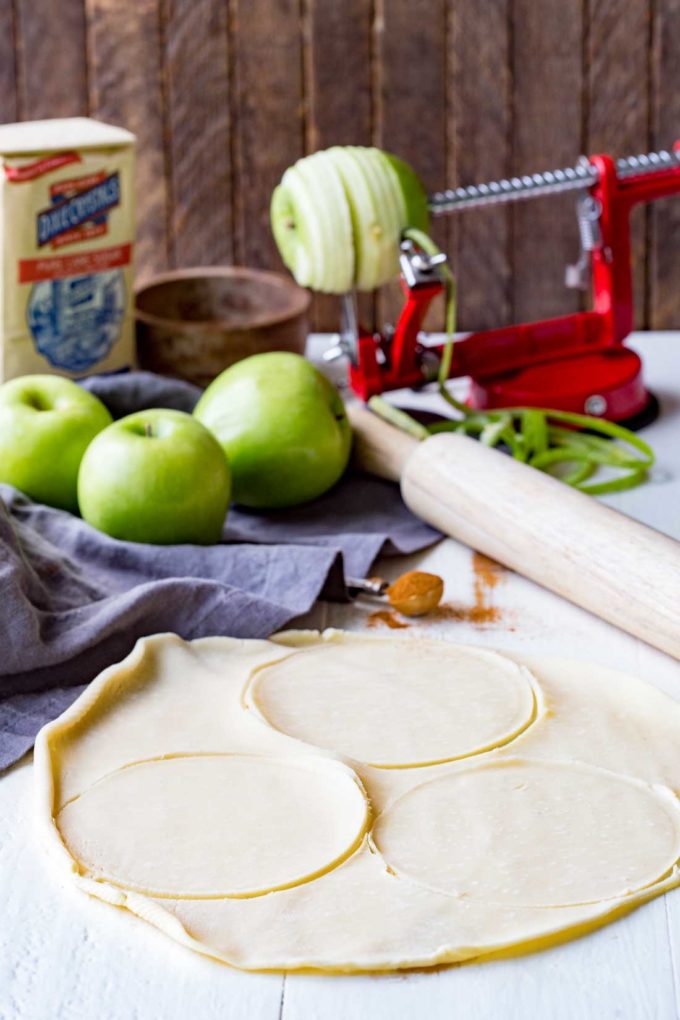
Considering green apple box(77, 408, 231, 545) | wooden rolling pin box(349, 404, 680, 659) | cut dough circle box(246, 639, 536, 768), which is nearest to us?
cut dough circle box(246, 639, 536, 768)

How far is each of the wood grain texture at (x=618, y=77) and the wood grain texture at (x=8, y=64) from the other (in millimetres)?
895

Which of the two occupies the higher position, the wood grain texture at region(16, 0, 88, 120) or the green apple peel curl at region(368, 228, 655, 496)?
the wood grain texture at region(16, 0, 88, 120)

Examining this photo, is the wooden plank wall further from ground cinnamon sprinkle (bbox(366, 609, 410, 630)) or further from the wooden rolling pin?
ground cinnamon sprinkle (bbox(366, 609, 410, 630))

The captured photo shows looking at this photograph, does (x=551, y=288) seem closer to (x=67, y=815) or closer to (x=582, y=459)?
(x=582, y=459)

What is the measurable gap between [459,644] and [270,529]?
34 centimetres

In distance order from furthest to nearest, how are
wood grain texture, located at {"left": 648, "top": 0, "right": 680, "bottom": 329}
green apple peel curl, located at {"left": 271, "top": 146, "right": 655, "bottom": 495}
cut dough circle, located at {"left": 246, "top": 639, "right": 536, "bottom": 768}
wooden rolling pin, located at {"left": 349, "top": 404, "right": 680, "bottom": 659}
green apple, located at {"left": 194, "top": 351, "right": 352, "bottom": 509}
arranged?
wood grain texture, located at {"left": 648, "top": 0, "right": 680, "bottom": 329}
green apple peel curl, located at {"left": 271, "top": 146, "right": 655, "bottom": 495}
green apple, located at {"left": 194, "top": 351, "right": 352, "bottom": 509}
wooden rolling pin, located at {"left": 349, "top": 404, "right": 680, "bottom": 659}
cut dough circle, located at {"left": 246, "top": 639, "right": 536, "bottom": 768}

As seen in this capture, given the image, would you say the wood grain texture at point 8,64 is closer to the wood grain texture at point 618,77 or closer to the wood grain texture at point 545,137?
the wood grain texture at point 545,137

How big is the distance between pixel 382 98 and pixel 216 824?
145 cm

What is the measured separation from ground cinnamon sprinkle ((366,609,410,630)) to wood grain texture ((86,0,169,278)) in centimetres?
110

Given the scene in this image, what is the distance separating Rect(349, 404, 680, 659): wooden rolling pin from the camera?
1.18 m

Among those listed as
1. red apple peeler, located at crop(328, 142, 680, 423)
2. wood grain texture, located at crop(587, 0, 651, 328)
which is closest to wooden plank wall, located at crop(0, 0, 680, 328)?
wood grain texture, located at crop(587, 0, 651, 328)

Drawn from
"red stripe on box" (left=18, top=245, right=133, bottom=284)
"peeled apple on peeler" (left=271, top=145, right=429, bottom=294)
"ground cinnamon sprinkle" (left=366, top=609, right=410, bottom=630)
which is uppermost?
"peeled apple on peeler" (left=271, top=145, right=429, bottom=294)

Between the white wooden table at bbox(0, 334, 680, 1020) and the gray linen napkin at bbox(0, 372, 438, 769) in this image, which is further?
the gray linen napkin at bbox(0, 372, 438, 769)

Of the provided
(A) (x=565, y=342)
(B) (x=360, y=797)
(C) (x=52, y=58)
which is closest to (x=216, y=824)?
(B) (x=360, y=797)
